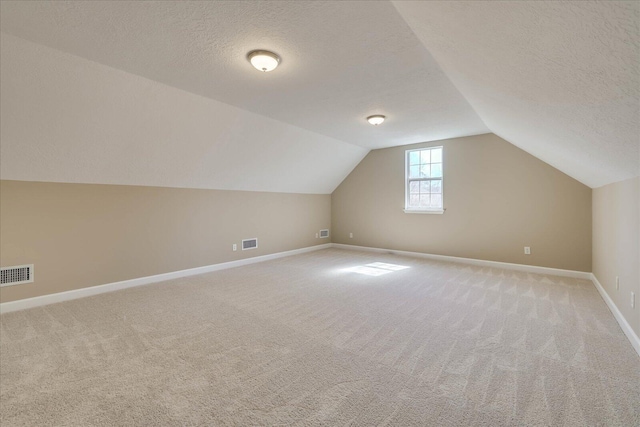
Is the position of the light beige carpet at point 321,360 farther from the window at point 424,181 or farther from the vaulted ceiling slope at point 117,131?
the window at point 424,181

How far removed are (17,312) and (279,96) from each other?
3.72 m

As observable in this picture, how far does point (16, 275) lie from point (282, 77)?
3618 millimetres

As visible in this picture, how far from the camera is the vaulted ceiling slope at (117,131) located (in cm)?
251

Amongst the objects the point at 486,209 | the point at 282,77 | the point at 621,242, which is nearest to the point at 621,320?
the point at 621,242

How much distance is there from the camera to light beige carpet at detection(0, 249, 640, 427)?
1.58 m

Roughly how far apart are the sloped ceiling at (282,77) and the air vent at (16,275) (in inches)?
39.7

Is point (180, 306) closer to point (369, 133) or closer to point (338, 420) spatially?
point (338, 420)

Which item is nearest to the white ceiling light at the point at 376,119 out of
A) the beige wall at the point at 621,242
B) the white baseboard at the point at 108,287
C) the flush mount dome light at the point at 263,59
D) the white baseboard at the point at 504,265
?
the flush mount dome light at the point at 263,59

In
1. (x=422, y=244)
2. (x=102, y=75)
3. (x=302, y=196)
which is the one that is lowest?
(x=422, y=244)

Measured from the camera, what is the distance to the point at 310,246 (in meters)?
6.93

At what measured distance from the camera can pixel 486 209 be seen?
5.14m

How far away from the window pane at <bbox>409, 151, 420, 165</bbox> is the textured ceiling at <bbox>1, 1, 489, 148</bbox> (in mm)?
2273

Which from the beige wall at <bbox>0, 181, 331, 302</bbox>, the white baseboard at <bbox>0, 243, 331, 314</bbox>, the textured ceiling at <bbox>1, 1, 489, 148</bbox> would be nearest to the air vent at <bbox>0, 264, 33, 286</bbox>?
the beige wall at <bbox>0, 181, 331, 302</bbox>

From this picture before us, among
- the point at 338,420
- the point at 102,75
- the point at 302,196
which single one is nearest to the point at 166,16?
the point at 102,75
